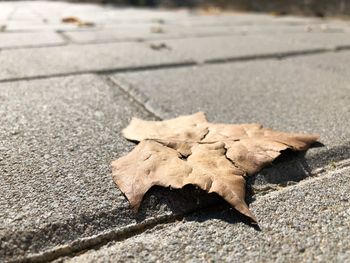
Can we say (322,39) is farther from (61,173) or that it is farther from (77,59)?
(61,173)

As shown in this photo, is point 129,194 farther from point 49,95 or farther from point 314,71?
point 314,71

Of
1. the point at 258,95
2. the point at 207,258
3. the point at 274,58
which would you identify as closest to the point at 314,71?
the point at 274,58

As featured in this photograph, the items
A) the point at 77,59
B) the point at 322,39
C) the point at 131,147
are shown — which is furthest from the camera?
the point at 322,39

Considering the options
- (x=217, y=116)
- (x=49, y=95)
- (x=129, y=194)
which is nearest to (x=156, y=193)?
(x=129, y=194)

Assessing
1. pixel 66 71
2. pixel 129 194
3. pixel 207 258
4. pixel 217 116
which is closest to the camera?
pixel 207 258

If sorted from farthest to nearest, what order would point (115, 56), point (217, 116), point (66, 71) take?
1. point (115, 56)
2. point (66, 71)
3. point (217, 116)

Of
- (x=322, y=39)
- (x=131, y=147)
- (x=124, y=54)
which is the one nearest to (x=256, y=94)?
(x=131, y=147)

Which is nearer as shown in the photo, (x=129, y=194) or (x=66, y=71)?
(x=129, y=194)
